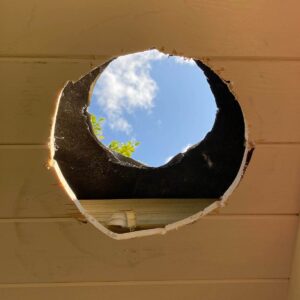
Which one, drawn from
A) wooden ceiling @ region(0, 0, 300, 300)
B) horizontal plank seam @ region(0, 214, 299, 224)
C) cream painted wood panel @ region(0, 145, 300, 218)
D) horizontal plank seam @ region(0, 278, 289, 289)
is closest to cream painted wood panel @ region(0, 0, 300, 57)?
wooden ceiling @ region(0, 0, 300, 300)

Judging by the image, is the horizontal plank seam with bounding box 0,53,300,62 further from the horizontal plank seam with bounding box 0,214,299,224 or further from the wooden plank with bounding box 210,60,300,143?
the horizontal plank seam with bounding box 0,214,299,224

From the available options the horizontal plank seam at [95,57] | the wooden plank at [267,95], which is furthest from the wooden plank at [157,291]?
the horizontal plank seam at [95,57]

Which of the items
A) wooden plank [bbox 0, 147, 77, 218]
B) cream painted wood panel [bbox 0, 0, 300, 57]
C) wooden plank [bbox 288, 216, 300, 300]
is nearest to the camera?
cream painted wood panel [bbox 0, 0, 300, 57]

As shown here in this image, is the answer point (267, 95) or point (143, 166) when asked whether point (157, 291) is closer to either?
point (143, 166)

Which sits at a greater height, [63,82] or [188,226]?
[63,82]

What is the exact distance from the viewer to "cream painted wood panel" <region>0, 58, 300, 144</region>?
967 mm

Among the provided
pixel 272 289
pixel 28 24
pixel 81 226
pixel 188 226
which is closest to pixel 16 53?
pixel 28 24

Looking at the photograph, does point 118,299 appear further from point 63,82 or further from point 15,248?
point 63,82

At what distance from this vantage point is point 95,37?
0.95 metres

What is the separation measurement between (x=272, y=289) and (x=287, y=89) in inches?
18.2

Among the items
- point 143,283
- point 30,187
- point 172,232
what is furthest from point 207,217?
point 30,187

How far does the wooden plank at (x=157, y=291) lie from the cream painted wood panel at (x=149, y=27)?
20.0 inches

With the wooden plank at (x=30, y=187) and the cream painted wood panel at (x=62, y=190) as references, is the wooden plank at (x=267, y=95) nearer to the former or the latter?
the cream painted wood panel at (x=62, y=190)

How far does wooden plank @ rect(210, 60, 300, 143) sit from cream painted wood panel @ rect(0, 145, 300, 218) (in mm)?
31
